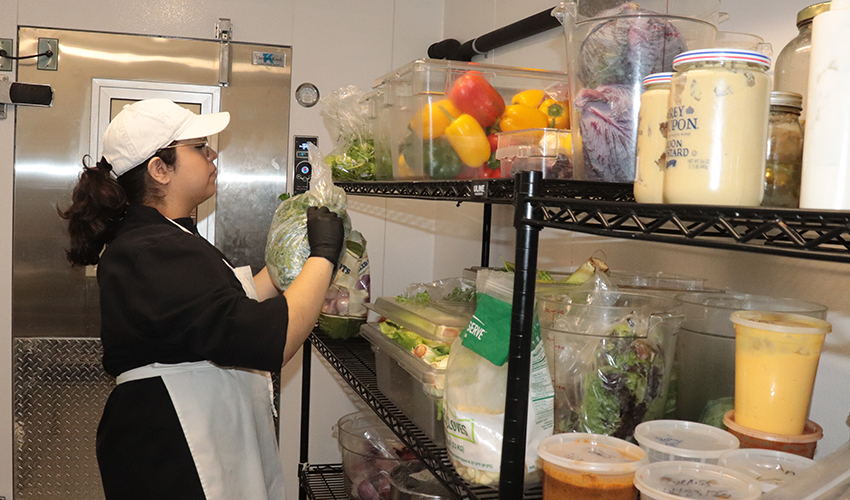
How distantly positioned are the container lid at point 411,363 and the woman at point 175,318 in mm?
178

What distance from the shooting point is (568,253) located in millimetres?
2109

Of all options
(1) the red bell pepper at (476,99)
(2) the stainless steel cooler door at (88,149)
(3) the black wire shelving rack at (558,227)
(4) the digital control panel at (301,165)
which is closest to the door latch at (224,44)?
(2) the stainless steel cooler door at (88,149)

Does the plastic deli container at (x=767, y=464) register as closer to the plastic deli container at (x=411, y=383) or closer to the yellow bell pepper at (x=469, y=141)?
the plastic deli container at (x=411, y=383)

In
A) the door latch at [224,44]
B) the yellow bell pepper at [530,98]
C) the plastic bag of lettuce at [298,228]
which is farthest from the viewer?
the door latch at [224,44]

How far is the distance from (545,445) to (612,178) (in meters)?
0.40

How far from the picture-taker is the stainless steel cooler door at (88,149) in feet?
9.34

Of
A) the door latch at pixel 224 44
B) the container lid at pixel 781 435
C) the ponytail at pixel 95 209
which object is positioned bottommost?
the container lid at pixel 781 435

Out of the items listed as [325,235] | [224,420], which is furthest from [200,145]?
[224,420]

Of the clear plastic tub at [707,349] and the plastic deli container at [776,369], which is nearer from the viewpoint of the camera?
the plastic deli container at [776,369]

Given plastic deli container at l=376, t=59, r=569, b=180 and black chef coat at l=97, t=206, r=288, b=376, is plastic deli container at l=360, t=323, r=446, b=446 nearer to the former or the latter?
black chef coat at l=97, t=206, r=288, b=376

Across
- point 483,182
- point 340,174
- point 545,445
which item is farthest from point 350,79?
point 545,445

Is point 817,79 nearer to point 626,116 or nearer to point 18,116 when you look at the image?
point 626,116

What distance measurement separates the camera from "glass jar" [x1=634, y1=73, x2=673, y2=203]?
0.81 metres

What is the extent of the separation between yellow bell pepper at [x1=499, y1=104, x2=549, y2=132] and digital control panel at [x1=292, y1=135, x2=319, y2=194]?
1758mm
